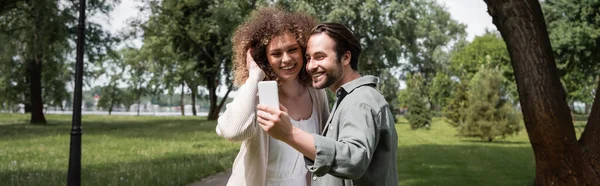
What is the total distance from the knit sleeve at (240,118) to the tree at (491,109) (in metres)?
24.0

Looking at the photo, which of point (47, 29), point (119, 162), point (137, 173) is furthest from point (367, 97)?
point (47, 29)

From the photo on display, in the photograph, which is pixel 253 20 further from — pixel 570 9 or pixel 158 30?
pixel 158 30

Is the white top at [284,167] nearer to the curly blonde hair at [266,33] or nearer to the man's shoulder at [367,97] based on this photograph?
the curly blonde hair at [266,33]

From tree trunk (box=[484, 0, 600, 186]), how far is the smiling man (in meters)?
5.52

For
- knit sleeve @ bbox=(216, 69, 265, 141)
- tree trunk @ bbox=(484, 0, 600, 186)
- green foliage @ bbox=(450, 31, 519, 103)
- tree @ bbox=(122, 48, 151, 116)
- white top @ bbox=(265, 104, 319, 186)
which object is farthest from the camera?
green foliage @ bbox=(450, 31, 519, 103)

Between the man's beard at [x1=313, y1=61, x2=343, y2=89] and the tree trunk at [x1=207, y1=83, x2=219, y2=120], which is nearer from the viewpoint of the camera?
the man's beard at [x1=313, y1=61, x2=343, y2=89]

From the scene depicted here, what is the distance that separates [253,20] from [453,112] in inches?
1210

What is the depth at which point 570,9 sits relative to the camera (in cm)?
2836

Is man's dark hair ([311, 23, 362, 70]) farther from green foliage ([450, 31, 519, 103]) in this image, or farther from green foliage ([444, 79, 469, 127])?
green foliage ([450, 31, 519, 103])

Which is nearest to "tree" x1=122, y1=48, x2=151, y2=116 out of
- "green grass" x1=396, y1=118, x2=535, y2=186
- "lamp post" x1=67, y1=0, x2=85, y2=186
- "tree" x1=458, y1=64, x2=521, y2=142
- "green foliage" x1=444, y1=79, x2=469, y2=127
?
"green foliage" x1=444, y1=79, x2=469, y2=127

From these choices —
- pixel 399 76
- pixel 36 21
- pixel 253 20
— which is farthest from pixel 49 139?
pixel 399 76

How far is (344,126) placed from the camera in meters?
1.83

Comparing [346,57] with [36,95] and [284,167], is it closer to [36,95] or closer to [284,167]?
[284,167]

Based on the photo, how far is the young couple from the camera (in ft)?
5.68
